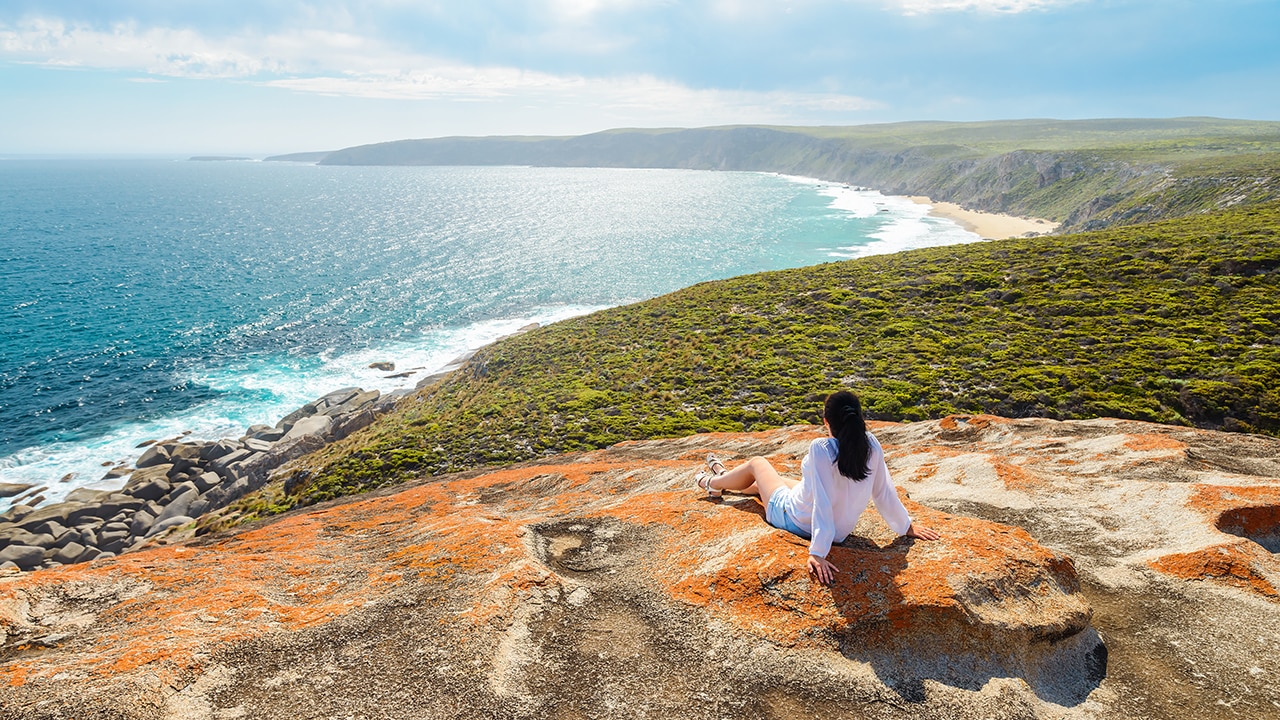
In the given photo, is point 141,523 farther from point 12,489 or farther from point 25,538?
point 12,489

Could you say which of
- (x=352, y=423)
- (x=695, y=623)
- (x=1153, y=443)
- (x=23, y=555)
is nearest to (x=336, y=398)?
(x=352, y=423)

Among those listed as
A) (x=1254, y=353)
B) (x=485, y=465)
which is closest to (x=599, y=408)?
(x=485, y=465)

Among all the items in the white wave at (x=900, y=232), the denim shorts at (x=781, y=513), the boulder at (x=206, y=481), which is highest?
the white wave at (x=900, y=232)

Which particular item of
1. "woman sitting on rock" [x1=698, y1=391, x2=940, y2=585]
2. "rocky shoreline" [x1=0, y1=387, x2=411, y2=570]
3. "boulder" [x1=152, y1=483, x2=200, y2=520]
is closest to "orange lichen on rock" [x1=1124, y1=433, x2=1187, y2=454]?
"woman sitting on rock" [x1=698, y1=391, x2=940, y2=585]

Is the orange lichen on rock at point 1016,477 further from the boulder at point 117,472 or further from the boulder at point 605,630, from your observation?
the boulder at point 117,472

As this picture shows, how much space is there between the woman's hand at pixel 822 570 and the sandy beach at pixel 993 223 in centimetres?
11422

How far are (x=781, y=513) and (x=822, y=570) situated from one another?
1.52m

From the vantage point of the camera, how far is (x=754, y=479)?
9594 millimetres

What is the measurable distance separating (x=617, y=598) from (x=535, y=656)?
131 centimetres

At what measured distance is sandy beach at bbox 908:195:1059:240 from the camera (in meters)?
110

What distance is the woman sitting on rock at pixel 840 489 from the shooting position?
268 inches

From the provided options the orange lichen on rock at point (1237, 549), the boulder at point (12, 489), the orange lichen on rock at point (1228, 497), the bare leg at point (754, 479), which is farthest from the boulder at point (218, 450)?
the orange lichen on rock at point (1228, 497)

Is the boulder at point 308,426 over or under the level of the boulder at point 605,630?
under

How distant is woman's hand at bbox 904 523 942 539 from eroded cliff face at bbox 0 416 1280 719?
25 cm
